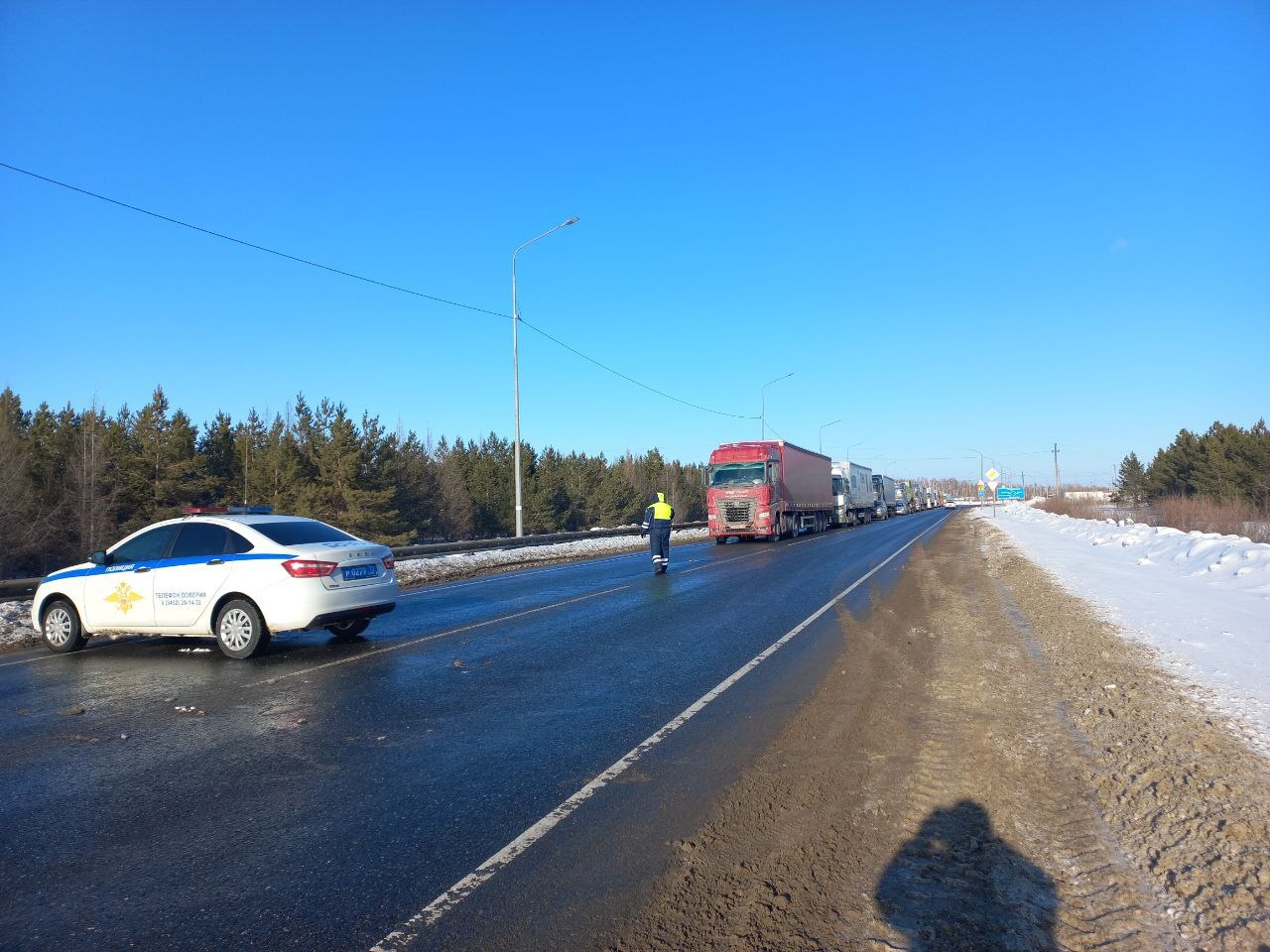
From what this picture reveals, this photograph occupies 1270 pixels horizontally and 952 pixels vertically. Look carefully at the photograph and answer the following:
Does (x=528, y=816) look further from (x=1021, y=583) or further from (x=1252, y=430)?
(x=1252, y=430)

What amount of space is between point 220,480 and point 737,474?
36.4 meters

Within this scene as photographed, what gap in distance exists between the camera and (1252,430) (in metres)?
53.3

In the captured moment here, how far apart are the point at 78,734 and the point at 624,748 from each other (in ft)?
14.4

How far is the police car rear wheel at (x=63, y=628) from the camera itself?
→ 9.65 metres

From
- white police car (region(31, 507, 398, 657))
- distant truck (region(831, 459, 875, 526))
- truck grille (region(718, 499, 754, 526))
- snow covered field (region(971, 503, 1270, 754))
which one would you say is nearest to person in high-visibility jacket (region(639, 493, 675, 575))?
snow covered field (region(971, 503, 1270, 754))

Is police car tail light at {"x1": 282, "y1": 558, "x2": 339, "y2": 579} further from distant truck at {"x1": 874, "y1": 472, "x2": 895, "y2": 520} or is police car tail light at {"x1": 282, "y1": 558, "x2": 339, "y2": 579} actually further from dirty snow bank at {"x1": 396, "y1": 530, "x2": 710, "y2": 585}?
distant truck at {"x1": 874, "y1": 472, "x2": 895, "y2": 520}

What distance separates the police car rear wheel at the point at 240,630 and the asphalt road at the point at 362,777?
0.21 meters

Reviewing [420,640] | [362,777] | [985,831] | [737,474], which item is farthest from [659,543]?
[985,831]

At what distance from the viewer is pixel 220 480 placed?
4944cm

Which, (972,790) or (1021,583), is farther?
(1021,583)

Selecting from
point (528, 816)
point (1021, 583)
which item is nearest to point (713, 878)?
point (528, 816)

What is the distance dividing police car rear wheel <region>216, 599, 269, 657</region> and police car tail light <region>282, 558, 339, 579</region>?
66 cm

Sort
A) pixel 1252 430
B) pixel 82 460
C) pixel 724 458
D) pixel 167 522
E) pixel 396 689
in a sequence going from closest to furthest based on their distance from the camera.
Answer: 1. pixel 396 689
2. pixel 167 522
3. pixel 724 458
4. pixel 82 460
5. pixel 1252 430

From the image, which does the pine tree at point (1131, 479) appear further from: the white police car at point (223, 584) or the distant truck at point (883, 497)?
the white police car at point (223, 584)
